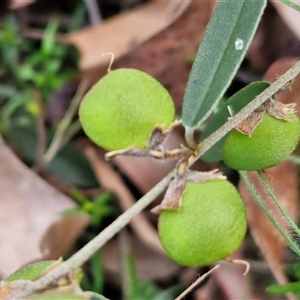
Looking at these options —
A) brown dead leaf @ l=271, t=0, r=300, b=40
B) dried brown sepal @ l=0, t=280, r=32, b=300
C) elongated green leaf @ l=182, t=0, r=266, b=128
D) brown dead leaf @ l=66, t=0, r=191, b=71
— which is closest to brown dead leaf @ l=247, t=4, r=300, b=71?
brown dead leaf @ l=271, t=0, r=300, b=40

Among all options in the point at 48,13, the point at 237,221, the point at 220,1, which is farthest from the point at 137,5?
the point at 237,221

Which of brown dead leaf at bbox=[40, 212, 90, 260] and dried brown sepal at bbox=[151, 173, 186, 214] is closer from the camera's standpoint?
dried brown sepal at bbox=[151, 173, 186, 214]

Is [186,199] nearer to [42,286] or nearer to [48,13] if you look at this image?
[42,286]

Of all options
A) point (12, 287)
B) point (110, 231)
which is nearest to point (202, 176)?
point (110, 231)

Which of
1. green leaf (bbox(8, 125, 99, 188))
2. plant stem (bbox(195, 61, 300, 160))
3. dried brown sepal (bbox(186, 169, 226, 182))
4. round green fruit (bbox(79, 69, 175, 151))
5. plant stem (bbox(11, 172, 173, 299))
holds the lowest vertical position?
green leaf (bbox(8, 125, 99, 188))

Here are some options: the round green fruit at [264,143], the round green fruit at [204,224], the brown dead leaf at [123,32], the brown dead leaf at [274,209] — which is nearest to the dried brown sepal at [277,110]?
the round green fruit at [264,143]

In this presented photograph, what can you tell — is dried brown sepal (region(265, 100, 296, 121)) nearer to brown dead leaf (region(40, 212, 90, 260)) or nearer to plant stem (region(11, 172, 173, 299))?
plant stem (region(11, 172, 173, 299))

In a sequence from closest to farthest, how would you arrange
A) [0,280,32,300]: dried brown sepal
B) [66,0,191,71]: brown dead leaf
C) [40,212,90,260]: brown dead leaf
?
[0,280,32,300]: dried brown sepal
[40,212,90,260]: brown dead leaf
[66,0,191,71]: brown dead leaf

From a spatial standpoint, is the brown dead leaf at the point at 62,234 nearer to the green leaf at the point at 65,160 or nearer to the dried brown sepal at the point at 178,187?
the green leaf at the point at 65,160
